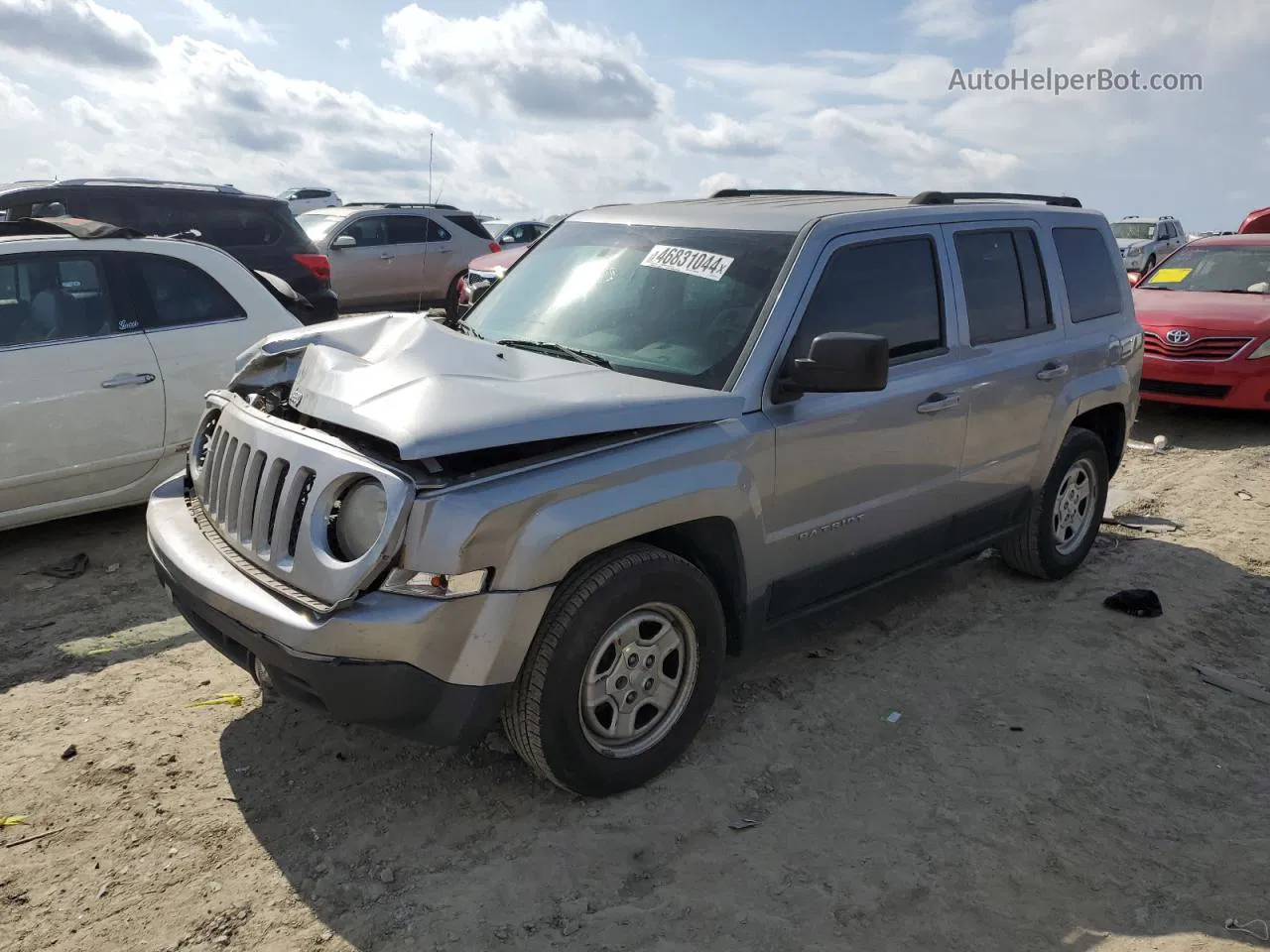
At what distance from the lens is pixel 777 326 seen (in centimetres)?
364

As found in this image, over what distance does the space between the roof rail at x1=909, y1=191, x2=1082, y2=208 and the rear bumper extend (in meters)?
3.80

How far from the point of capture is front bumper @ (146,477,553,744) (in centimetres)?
277

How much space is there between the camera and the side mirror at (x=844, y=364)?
3309mm

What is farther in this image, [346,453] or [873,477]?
[873,477]

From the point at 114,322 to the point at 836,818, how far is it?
14.7ft

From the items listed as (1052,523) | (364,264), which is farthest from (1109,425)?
(364,264)

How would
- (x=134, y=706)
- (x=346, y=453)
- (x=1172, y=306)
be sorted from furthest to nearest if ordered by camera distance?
1. (x=1172, y=306)
2. (x=134, y=706)
3. (x=346, y=453)

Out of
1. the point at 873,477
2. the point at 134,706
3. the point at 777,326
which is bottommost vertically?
the point at 134,706

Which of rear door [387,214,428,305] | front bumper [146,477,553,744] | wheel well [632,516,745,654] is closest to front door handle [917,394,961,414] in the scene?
wheel well [632,516,745,654]

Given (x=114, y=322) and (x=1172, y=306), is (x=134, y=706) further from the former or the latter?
(x=1172, y=306)

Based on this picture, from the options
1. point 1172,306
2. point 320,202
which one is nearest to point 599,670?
point 1172,306

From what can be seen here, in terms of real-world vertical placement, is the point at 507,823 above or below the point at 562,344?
below

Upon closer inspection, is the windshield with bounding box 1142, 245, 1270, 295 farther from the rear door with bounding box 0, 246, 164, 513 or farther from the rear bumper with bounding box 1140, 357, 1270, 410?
the rear door with bounding box 0, 246, 164, 513

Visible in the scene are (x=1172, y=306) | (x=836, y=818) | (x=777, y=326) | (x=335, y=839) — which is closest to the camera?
(x=335, y=839)
